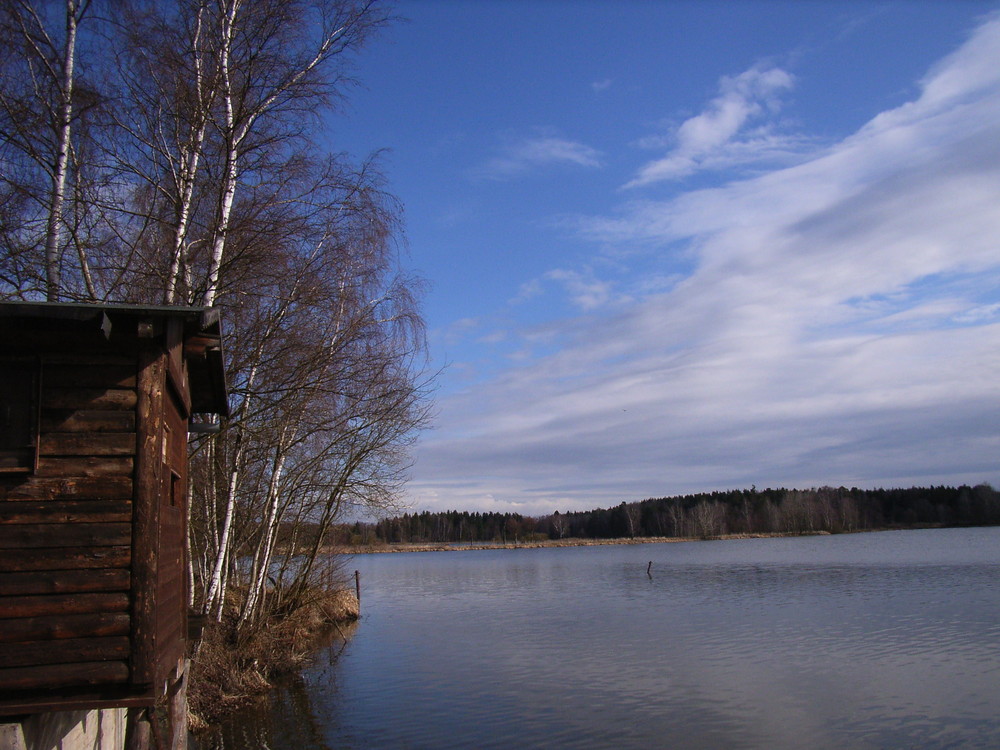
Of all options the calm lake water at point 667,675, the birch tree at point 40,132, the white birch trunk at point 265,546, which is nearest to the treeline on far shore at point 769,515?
the calm lake water at point 667,675

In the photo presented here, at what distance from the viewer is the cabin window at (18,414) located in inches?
260

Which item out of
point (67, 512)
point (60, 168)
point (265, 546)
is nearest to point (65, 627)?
point (67, 512)

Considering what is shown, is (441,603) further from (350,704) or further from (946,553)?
(946,553)

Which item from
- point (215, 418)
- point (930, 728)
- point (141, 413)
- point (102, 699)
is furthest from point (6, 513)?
point (930, 728)

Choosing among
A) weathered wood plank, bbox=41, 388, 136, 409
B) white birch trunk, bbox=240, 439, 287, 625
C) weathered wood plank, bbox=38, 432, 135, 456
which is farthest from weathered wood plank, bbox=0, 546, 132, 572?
white birch trunk, bbox=240, 439, 287, 625

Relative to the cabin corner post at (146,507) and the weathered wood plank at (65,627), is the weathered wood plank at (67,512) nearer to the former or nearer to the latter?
the cabin corner post at (146,507)

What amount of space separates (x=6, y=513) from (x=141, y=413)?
51.6 inches

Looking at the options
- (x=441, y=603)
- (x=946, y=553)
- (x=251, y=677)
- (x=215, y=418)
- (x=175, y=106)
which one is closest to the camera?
(x=175, y=106)

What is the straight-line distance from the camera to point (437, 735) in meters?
15.3

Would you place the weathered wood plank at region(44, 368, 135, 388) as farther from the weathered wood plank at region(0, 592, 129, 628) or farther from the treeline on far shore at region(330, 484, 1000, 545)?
the treeline on far shore at region(330, 484, 1000, 545)

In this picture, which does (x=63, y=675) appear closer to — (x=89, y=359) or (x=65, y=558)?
(x=65, y=558)

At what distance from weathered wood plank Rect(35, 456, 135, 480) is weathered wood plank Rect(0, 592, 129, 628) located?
101 cm

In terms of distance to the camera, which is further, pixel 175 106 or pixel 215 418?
pixel 215 418

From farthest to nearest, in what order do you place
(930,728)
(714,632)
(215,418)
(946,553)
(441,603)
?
(946,553)
(441,603)
(714,632)
(215,418)
(930,728)
